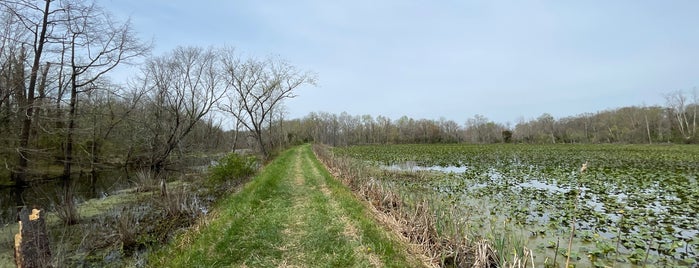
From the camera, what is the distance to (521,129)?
89.1 meters

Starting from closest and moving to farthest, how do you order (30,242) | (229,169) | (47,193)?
(30,242)
(47,193)
(229,169)

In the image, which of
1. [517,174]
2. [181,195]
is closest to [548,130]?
[517,174]

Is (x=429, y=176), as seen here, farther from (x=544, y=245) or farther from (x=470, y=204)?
(x=544, y=245)

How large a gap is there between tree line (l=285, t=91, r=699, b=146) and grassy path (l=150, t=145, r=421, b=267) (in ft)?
180

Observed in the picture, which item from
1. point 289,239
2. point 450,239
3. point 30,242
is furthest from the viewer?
point 289,239

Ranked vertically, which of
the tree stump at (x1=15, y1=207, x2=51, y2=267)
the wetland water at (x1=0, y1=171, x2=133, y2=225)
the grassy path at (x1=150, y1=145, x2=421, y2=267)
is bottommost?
the wetland water at (x1=0, y1=171, x2=133, y2=225)

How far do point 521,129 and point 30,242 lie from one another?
99.8 m

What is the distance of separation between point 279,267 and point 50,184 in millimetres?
18065

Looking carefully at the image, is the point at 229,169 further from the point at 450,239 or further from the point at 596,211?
the point at 596,211

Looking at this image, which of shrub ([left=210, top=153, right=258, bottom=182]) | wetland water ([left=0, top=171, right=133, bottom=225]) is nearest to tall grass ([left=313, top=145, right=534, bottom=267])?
shrub ([left=210, top=153, right=258, bottom=182])

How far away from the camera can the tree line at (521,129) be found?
54.4 meters

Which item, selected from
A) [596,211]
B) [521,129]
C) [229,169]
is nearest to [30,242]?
[229,169]

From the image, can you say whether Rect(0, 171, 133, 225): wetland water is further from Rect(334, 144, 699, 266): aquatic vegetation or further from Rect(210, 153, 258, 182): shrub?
Rect(334, 144, 699, 266): aquatic vegetation

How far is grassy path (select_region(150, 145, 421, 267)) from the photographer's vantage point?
457cm
